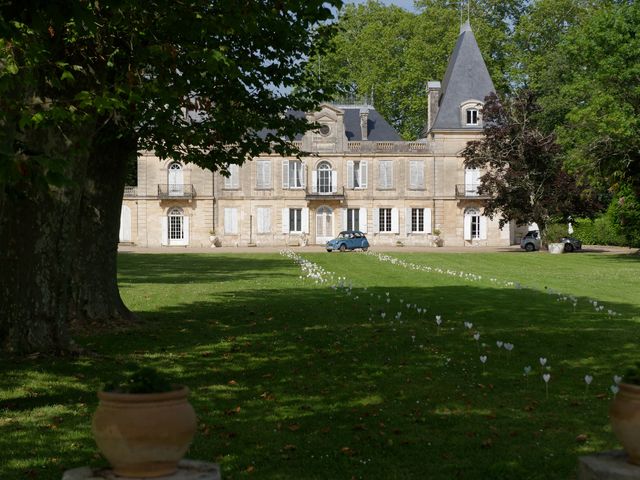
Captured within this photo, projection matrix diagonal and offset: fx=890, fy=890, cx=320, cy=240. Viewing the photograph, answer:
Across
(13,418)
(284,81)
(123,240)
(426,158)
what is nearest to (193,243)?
(123,240)

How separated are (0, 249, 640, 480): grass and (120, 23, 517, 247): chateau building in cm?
4066

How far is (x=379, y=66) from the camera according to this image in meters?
66.1

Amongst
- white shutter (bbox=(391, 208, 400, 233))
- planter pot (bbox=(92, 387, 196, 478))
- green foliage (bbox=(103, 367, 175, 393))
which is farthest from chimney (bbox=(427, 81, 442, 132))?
planter pot (bbox=(92, 387, 196, 478))

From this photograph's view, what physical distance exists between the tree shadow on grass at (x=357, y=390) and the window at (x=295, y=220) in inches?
1705

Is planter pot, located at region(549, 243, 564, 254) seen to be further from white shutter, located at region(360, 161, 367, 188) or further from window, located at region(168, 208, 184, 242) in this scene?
window, located at region(168, 208, 184, 242)

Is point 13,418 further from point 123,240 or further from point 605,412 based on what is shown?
point 123,240

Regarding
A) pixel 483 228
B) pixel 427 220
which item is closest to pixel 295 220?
pixel 427 220

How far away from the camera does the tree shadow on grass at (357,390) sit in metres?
6.00

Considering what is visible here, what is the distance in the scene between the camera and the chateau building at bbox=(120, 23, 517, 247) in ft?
189

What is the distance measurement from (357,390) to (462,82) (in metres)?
52.1

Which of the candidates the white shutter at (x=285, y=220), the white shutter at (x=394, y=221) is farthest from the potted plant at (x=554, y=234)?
the white shutter at (x=285, y=220)

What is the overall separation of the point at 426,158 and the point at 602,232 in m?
12.1

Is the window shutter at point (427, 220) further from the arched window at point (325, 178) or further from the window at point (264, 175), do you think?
the window at point (264, 175)

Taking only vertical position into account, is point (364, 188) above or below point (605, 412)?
above
